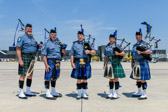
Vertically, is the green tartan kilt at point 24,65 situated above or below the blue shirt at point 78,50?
below

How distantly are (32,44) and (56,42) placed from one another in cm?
68

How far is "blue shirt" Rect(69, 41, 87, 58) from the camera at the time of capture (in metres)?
5.18

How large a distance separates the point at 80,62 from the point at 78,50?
34 centimetres

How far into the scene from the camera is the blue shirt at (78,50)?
518 cm

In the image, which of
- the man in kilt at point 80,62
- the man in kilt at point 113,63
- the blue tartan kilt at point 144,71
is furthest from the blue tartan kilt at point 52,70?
the blue tartan kilt at point 144,71

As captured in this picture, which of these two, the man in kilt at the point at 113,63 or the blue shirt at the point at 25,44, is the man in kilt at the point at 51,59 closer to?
the blue shirt at the point at 25,44

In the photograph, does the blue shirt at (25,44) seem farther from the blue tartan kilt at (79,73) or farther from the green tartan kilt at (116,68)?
the green tartan kilt at (116,68)

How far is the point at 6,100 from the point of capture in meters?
4.85

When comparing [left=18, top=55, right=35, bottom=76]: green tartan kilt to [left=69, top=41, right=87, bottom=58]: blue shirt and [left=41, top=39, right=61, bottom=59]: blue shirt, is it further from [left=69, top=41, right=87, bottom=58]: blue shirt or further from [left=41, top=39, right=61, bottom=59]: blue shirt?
[left=69, top=41, right=87, bottom=58]: blue shirt

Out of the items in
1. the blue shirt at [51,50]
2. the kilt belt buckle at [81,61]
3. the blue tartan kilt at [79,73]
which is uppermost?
the blue shirt at [51,50]

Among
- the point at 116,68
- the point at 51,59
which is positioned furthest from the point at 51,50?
the point at 116,68

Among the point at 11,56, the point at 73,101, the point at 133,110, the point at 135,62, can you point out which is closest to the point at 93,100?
the point at 73,101

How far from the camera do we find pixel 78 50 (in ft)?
17.0

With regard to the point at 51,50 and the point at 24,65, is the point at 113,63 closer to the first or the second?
the point at 51,50
